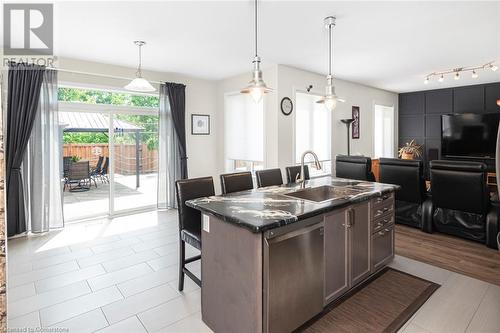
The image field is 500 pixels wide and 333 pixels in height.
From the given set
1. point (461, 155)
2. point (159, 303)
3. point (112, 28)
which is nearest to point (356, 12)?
point (112, 28)

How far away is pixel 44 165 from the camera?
4238 mm

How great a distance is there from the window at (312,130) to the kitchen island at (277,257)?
3009mm

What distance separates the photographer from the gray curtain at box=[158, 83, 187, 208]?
17.9 ft

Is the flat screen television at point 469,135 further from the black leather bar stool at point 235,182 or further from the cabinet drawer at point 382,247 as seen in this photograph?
the black leather bar stool at point 235,182

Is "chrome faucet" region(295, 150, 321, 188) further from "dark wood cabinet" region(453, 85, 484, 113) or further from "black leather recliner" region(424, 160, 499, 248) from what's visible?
"dark wood cabinet" region(453, 85, 484, 113)

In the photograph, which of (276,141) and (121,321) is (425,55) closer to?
(276,141)

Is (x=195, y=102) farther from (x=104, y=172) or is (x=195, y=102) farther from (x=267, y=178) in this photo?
(x=267, y=178)

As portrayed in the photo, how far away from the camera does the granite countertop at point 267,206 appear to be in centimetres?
182

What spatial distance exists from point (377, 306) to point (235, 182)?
1753mm

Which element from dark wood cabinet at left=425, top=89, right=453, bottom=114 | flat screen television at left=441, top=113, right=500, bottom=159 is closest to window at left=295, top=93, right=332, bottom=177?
flat screen television at left=441, top=113, right=500, bottom=159

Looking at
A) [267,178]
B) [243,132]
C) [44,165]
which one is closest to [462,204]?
[267,178]

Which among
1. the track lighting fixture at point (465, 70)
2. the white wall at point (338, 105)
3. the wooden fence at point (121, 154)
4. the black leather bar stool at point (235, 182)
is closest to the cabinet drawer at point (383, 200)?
the black leather bar stool at point (235, 182)

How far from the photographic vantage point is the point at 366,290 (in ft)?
8.57

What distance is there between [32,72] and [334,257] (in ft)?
15.3
